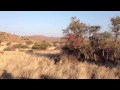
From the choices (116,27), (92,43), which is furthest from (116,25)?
(92,43)

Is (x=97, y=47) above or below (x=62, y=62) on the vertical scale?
above

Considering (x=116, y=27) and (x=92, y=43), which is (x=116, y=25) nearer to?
(x=116, y=27)

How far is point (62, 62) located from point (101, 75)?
366 centimetres
